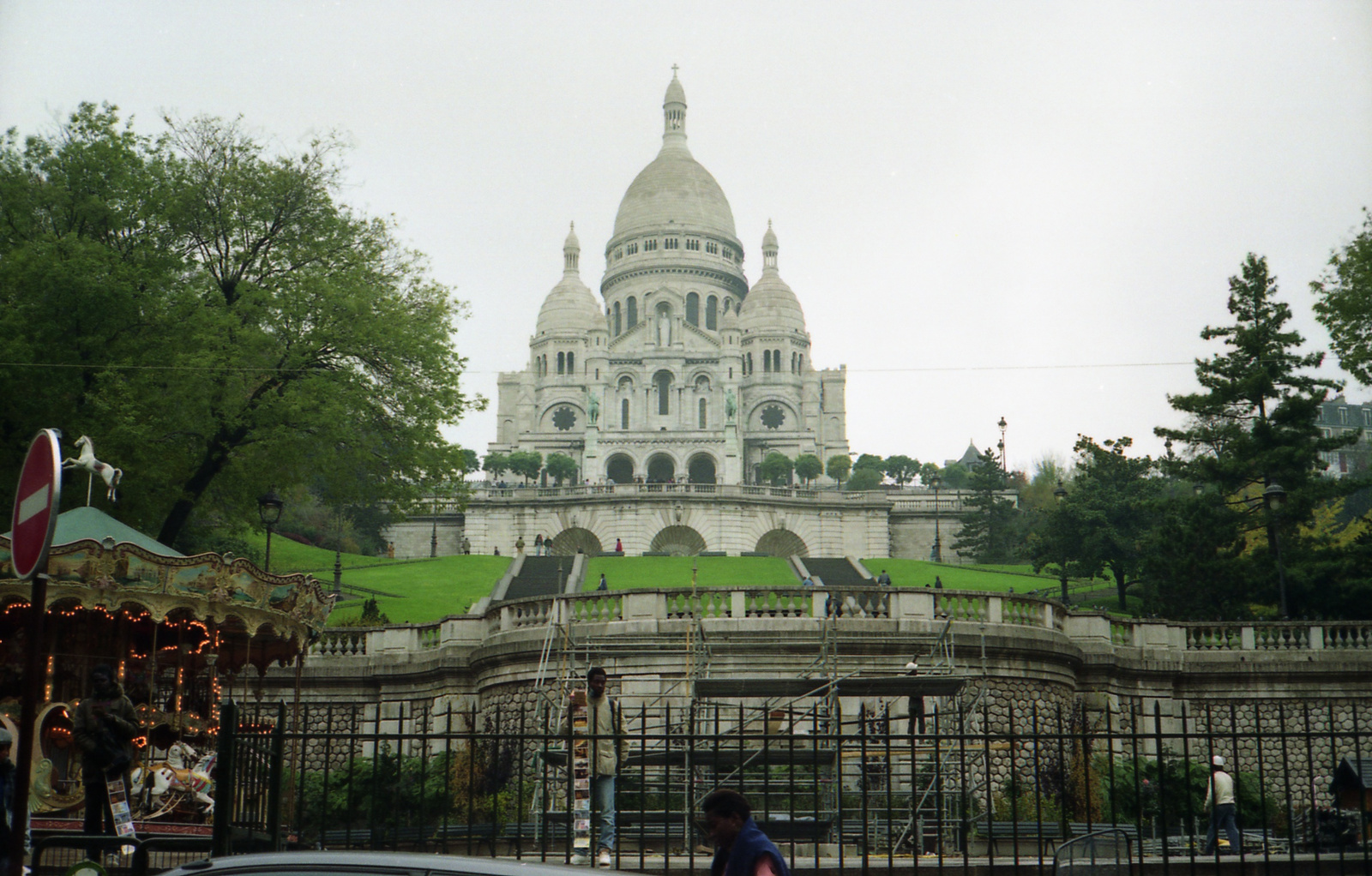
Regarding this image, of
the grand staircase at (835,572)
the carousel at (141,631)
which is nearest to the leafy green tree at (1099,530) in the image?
the grand staircase at (835,572)

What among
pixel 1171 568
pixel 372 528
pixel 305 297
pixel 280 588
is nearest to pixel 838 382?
pixel 372 528

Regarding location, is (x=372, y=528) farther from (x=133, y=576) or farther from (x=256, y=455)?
(x=133, y=576)

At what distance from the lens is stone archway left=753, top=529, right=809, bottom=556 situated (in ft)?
203

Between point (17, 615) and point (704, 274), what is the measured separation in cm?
9555

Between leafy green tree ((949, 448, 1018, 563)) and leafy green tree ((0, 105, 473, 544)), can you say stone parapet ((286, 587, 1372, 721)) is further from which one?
leafy green tree ((949, 448, 1018, 563))

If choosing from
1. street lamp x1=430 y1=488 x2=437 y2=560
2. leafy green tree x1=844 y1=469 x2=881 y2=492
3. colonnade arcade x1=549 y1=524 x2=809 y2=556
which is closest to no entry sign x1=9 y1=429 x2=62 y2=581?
street lamp x1=430 y1=488 x2=437 y2=560

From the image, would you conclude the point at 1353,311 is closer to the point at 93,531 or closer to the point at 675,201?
the point at 93,531

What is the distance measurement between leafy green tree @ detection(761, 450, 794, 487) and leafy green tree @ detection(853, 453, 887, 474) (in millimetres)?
5516

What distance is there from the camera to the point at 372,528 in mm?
63156

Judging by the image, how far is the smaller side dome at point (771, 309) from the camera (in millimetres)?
102812

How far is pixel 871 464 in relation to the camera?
291ft

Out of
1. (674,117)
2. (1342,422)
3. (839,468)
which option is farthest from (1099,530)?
(1342,422)

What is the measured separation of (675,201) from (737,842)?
357 feet

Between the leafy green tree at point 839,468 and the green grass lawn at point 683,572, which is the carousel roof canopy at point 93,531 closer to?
the green grass lawn at point 683,572
